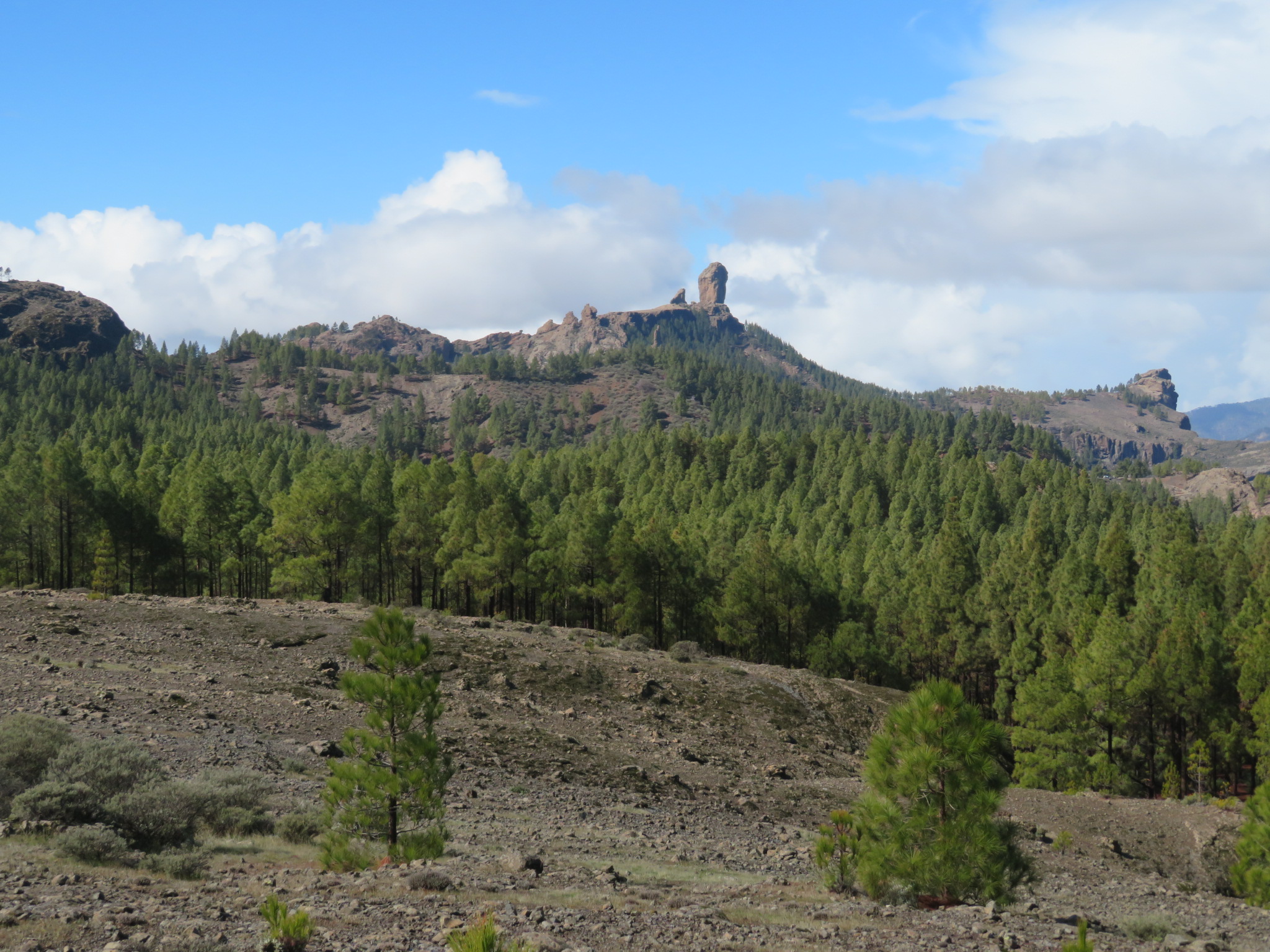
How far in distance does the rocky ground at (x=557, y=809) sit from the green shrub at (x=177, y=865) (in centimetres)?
39

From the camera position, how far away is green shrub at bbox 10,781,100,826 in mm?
14836

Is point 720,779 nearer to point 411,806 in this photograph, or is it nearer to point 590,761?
point 590,761

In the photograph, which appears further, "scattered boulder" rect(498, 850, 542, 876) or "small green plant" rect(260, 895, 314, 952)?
"scattered boulder" rect(498, 850, 542, 876)

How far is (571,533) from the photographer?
60625mm

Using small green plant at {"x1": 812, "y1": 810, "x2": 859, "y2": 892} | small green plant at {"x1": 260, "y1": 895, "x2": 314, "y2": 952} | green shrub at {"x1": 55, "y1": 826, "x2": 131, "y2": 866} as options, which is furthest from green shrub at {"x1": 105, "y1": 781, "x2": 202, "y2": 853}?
small green plant at {"x1": 812, "y1": 810, "x2": 859, "y2": 892}

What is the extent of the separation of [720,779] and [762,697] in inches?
558

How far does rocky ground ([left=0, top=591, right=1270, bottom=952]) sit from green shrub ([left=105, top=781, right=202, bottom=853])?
953mm

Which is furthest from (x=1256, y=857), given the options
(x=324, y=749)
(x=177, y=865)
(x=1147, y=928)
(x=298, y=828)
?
(x=324, y=749)

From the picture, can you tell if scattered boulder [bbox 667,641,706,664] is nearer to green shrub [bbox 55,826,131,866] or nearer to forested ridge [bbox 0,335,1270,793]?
forested ridge [bbox 0,335,1270,793]

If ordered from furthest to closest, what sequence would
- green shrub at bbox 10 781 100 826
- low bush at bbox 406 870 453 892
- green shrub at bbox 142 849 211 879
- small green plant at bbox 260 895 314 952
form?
green shrub at bbox 10 781 100 826 < green shrub at bbox 142 849 211 879 < low bush at bbox 406 870 453 892 < small green plant at bbox 260 895 314 952

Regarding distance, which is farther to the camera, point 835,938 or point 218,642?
point 218,642

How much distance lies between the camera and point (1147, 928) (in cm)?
1491

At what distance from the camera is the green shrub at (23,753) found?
15836 millimetres

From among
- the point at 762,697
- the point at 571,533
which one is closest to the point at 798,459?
the point at 571,533
